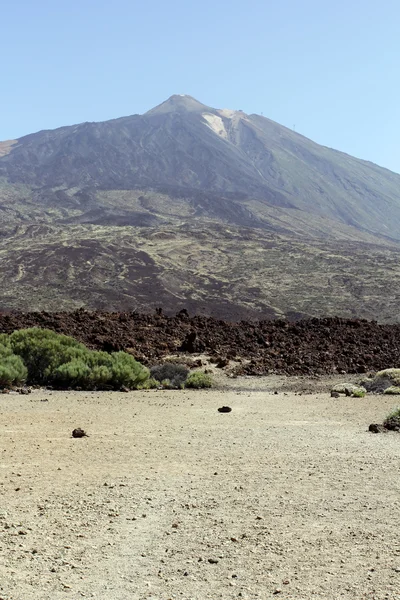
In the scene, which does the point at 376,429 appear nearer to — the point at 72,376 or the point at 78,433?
the point at 78,433

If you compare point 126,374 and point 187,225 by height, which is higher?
point 187,225

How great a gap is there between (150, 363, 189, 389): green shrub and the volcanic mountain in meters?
23.7

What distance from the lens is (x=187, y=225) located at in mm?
85938

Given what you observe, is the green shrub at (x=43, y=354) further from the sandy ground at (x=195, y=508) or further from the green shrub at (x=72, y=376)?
the sandy ground at (x=195, y=508)

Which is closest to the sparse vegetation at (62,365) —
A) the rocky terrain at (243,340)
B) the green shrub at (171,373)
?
the green shrub at (171,373)

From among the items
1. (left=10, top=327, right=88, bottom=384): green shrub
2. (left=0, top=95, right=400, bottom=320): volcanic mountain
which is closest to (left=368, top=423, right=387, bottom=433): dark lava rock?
(left=10, top=327, right=88, bottom=384): green shrub

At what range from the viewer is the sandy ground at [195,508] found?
15.0ft

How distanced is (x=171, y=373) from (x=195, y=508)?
917 cm

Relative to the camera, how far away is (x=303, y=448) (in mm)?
8586

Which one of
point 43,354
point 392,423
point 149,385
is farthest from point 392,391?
point 43,354

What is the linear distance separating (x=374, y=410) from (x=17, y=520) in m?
7.64

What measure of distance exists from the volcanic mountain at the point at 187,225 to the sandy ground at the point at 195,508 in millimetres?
30040

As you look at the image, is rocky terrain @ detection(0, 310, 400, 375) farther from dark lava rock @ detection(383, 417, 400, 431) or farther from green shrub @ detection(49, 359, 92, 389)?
dark lava rock @ detection(383, 417, 400, 431)

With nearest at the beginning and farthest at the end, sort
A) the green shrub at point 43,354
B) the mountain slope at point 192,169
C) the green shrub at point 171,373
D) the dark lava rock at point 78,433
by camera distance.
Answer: the dark lava rock at point 78,433 < the green shrub at point 43,354 < the green shrub at point 171,373 < the mountain slope at point 192,169
